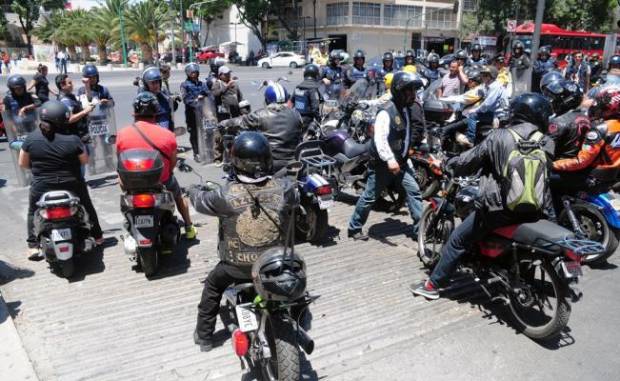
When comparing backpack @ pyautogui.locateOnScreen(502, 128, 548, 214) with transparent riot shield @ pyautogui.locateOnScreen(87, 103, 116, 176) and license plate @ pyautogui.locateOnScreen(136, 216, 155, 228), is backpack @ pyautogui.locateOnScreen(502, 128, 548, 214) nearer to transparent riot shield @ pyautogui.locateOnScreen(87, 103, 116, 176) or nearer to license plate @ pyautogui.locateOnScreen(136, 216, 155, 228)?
license plate @ pyautogui.locateOnScreen(136, 216, 155, 228)

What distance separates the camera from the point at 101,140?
28.9ft

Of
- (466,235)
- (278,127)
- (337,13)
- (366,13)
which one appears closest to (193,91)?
(278,127)

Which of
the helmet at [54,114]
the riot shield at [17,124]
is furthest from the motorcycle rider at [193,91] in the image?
the helmet at [54,114]

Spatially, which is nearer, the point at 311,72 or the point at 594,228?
the point at 594,228

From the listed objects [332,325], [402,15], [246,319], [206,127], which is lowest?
[332,325]

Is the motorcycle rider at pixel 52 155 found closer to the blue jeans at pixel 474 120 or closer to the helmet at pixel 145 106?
the helmet at pixel 145 106

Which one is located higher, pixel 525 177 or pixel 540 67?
pixel 540 67

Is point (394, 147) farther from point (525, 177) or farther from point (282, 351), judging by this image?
point (282, 351)

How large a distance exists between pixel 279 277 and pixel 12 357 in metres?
2.22

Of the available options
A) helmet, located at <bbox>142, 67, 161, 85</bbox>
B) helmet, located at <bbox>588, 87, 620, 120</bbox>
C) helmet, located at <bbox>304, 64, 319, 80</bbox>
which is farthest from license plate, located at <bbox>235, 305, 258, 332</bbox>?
helmet, located at <bbox>304, 64, 319, 80</bbox>

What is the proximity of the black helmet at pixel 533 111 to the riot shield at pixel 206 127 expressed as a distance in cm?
642

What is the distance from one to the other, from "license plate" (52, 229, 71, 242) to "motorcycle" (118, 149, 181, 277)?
1.76 feet

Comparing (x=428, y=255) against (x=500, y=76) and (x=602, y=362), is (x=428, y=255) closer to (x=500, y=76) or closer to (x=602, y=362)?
(x=602, y=362)

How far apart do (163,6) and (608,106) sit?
53.3 metres
